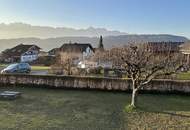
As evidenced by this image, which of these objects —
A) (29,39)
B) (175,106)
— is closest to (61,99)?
(175,106)

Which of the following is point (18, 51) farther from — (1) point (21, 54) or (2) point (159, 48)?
(2) point (159, 48)

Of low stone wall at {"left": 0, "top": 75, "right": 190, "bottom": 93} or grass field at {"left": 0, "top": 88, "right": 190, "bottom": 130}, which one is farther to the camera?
low stone wall at {"left": 0, "top": 75, "right": 190, "bottom": 93}

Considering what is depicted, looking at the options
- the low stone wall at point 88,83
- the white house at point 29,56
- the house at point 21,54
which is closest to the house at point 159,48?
the low stone wall at point 88,83

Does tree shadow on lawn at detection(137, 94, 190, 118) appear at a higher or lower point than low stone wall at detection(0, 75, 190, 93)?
lower

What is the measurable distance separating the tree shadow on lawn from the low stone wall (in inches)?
32.5

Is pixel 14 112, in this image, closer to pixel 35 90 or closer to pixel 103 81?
pixel 35 90

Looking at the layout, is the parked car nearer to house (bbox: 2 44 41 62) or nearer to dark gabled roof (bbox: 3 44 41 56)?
house (bbox: 2 44 41 62)

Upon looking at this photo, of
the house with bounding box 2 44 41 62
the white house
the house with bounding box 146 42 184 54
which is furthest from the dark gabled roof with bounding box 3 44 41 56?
the house with bounding box 146 42 184 54

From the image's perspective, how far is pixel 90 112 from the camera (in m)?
16.1

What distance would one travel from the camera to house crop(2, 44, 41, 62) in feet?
224

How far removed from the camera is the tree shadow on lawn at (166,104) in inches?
644

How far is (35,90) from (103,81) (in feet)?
18.4

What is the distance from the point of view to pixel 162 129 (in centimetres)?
1287

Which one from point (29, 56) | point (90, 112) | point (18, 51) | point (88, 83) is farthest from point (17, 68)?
point (18, 51)
